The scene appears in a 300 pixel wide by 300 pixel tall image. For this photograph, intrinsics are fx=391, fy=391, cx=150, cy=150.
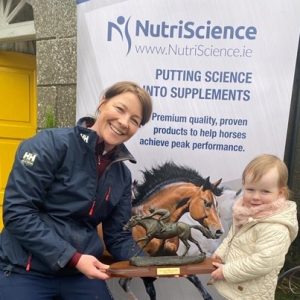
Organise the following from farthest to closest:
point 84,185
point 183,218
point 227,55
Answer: point 183,218
point 227,55
point 84,185

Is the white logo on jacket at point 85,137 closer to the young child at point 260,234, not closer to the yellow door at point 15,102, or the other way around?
the young child at point 260,234

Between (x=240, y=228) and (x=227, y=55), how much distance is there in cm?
102

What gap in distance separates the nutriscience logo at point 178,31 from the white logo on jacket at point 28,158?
103 cm

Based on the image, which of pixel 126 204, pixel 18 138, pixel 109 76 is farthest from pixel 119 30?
pixel 18 138

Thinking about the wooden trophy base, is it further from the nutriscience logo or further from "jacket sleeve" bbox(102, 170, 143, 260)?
the nutriscience logo

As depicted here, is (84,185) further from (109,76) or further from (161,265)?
(109,76)

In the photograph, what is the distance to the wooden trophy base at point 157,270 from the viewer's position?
5.39ft

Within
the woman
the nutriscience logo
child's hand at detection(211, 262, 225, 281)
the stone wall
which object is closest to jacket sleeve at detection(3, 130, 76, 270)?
the woman

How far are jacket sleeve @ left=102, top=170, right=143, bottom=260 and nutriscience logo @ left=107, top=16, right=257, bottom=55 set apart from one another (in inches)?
35.2

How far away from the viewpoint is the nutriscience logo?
88.0 inches

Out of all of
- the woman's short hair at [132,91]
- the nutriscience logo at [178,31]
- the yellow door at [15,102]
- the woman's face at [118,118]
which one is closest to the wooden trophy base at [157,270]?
the woman's face at [118,118]

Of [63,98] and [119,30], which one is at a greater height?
[119,30]

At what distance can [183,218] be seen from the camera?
7.97ft

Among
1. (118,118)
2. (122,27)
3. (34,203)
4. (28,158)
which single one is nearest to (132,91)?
(118,118)
